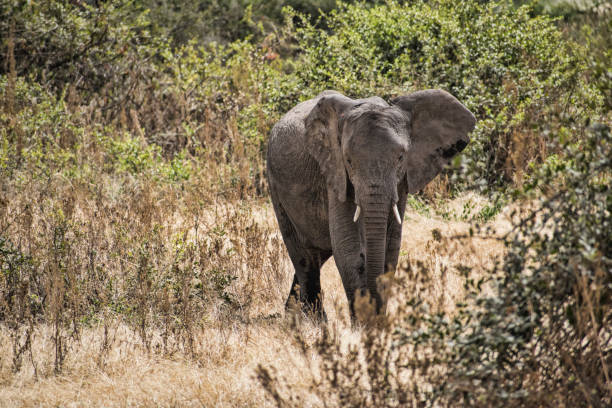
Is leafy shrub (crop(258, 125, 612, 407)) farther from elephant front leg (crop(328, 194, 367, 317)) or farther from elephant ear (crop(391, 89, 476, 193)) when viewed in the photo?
elephant ear (crop(391, 89, 476, 193))

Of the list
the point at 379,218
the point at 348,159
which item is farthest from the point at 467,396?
the point at 348,159

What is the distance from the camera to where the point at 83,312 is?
627cm

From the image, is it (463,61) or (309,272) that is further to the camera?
(463,61)

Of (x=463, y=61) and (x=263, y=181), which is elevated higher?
(x=463, y=61)

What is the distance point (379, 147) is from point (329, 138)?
66 centimetres

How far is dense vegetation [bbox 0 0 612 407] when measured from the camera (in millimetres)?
3410

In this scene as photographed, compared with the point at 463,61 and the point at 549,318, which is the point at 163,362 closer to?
the point at 549,318

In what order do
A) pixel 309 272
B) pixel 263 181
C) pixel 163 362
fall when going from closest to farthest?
1. pixel 163 362
2. pixel 309 272
3. pixel 263 181

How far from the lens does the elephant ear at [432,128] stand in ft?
19.1

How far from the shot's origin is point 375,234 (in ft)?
17.5

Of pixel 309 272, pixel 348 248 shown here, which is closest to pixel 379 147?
pixel 348 248

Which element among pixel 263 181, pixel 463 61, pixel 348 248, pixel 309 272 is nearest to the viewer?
pixel 348 248

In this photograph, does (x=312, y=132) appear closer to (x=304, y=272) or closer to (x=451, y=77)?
(x=304, y=272)

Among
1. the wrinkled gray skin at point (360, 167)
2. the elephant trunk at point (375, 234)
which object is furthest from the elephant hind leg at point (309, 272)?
the elephant trunk at point (375, 234)
